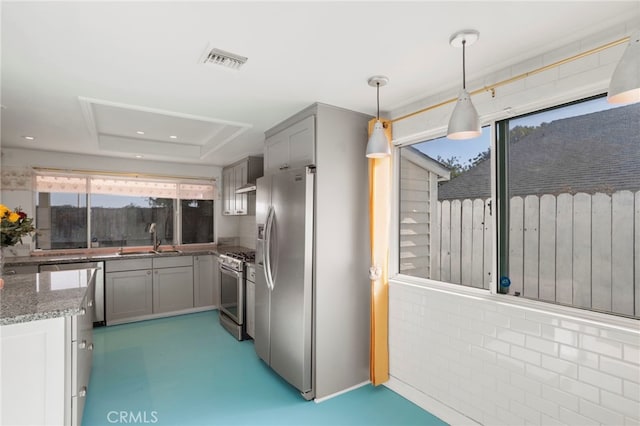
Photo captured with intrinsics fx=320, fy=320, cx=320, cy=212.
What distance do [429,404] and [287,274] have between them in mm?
1564

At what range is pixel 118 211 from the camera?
203 inches

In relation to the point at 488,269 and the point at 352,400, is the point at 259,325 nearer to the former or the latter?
the point at 352,400

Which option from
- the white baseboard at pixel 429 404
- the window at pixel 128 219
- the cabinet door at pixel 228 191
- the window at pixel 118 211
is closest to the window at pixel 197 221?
the window at pixel 118 211

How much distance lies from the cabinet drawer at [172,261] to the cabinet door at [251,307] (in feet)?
5.54

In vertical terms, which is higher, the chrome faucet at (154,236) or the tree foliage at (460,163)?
the tree foliage at (460,163)

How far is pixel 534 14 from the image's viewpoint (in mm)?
1568

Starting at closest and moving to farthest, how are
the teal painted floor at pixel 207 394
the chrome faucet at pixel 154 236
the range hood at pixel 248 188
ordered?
the teal painted floor at pixel 207 394 < the range hood at pixel 248 188 < the chrome faucet at pixel 154 236

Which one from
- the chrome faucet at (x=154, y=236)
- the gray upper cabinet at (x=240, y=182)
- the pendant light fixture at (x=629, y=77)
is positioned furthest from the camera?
the chrome faucet at (x=154, y=236)

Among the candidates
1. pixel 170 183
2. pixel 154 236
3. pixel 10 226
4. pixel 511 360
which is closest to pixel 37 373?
pixel 10 226

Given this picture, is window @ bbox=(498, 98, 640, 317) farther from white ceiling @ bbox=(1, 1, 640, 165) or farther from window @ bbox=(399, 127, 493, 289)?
white ceiling @ bbox=(1, 1, 640, 165)

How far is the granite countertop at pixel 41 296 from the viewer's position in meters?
1.74

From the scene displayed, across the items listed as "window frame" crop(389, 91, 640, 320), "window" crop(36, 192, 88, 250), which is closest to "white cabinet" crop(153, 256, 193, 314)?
"window" crop(36, 192, 88, 250)

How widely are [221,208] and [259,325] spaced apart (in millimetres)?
3062

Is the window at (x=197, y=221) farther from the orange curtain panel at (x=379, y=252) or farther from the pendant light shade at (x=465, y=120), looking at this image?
the pendant light shade at (x=465, y=120)
